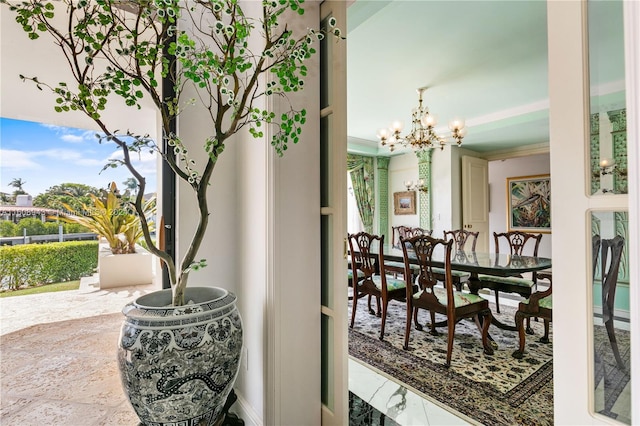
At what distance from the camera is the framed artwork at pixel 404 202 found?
632cm

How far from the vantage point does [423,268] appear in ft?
8.47

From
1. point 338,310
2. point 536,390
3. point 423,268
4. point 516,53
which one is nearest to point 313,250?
point 338,310

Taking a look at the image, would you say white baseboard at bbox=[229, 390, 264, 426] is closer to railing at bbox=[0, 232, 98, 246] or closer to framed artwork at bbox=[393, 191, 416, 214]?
railing at bbox=[0, 232, 98, 246]

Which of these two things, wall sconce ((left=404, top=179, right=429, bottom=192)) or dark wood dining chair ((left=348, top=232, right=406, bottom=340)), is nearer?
dark wood dining chair ((left=348, top=232, right=406, bottom=340))

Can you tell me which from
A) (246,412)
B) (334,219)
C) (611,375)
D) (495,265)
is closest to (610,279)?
(611,375)

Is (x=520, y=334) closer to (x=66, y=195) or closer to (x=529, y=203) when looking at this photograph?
(x=66, y=195)

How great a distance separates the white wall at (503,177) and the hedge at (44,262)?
7108mm

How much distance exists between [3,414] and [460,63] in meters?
4.28

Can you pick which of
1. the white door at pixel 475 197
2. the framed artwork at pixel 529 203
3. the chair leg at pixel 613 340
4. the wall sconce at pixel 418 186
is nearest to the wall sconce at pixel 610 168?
the chair leg at pixel 613 340

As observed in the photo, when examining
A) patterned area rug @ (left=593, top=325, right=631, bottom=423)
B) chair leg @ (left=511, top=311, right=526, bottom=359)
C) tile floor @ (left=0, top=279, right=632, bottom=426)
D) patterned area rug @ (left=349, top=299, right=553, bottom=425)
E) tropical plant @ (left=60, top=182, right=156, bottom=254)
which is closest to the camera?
patterned area rug @ (left=593, top=325, right=631, bottom=423)

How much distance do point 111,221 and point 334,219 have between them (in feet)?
7.04

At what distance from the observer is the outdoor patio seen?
65.7 inches

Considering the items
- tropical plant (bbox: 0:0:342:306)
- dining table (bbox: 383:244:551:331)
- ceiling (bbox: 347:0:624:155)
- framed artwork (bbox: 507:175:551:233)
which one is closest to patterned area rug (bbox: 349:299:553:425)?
dining table (bbox: 383:244:551:331)

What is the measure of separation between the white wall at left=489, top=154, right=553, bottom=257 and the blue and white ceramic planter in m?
7.01
